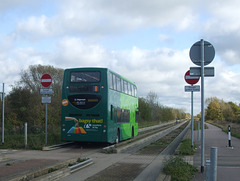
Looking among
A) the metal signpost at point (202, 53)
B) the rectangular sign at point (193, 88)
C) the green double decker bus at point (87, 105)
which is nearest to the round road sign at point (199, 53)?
the metal signpost at point (202, 53)

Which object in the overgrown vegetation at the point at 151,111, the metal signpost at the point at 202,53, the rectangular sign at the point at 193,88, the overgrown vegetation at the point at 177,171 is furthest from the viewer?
the overgrown vegetation at the point at 151,111

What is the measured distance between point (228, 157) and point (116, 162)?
472 cm

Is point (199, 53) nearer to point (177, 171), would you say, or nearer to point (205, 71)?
point (205, 71)

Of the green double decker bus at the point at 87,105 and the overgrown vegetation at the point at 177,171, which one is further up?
the green double decker bus at the point at 87,105

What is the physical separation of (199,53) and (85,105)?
26.5 ft

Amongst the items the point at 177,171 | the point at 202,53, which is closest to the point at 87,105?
the point at 202,53

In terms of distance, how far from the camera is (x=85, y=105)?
52.0 ft

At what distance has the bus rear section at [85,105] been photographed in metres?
15.6

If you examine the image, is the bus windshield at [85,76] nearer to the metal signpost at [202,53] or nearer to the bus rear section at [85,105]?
the bus rear section at [85,105]

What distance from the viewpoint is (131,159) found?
11.8m

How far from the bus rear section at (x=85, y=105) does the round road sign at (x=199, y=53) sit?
709cm

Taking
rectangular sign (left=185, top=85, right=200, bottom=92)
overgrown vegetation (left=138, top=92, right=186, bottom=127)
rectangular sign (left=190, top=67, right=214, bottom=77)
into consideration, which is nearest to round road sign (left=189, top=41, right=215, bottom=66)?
rectangular sign (left=190, top=67, right=214, bottom=77)

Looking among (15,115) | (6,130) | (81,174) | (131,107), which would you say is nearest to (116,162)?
(81,174)

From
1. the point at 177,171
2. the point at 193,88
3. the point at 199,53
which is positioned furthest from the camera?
the point at 193,88
